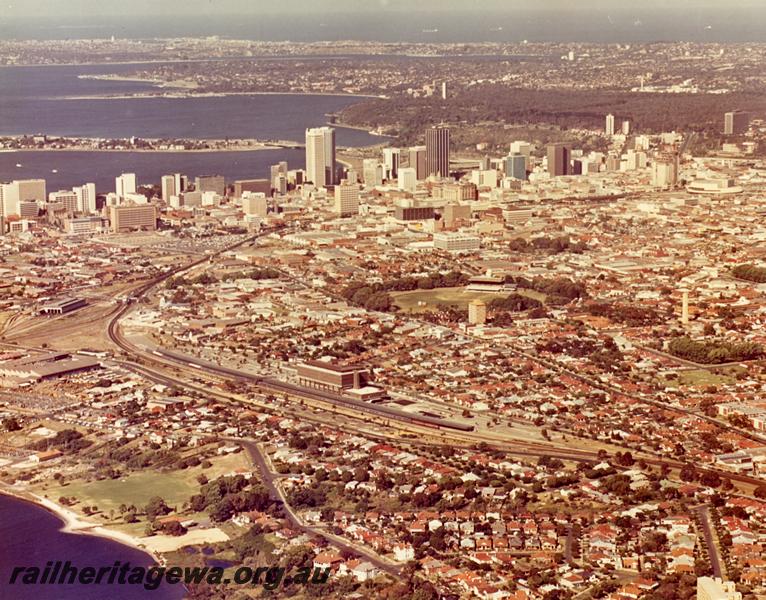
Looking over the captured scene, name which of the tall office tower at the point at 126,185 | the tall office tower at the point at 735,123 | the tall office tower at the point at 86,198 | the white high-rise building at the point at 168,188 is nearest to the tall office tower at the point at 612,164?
the tall office tower at the point at 735,123

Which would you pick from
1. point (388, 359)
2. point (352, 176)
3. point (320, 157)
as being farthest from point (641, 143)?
point (388, 359)

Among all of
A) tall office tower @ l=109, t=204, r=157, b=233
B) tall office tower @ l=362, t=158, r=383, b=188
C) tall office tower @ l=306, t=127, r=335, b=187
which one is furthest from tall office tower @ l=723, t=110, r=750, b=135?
tall office tower @ l=109, t=204, r=157, b=233

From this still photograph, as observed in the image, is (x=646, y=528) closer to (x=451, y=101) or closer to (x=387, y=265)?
(x=387, y=265)

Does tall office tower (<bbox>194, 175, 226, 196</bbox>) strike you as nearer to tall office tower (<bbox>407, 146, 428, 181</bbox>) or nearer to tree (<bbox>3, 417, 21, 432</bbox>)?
tall office tower (<bbox>407, 146, 428, 181</bbox>)

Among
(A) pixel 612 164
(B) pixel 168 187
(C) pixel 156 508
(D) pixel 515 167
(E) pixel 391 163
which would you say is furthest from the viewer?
(A) pixel 612 164

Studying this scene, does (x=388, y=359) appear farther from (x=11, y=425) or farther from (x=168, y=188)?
(x=168, y=188)

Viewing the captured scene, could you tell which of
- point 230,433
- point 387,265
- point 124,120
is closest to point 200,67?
point 124,120

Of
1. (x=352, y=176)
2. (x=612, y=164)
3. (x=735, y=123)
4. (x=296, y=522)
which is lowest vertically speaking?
(x=612, y=164)
